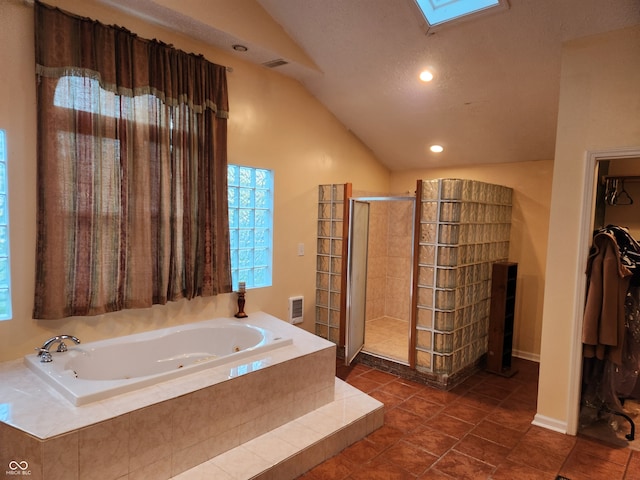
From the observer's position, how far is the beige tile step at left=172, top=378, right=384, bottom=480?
2.07 m

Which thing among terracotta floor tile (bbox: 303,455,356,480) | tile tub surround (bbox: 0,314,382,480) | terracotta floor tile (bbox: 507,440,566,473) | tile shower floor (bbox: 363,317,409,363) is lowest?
terracotta floor tile (bbox: 303,455,356,480)

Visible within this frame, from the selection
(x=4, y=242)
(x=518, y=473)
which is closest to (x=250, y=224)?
(x=4, y=242)

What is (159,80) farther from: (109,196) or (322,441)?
(322,441)

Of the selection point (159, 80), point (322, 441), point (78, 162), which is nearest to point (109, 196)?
point (78, 162)

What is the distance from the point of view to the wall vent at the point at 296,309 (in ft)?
13.2

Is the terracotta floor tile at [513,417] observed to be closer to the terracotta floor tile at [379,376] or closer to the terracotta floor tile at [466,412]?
the terracotta floor tile at [466,412]

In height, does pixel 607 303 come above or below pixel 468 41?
below

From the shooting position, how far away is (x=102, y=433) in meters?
1.75

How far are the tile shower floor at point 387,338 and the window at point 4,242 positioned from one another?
3017 millimetres

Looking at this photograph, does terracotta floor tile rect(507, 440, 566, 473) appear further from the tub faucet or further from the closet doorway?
the tub faucet

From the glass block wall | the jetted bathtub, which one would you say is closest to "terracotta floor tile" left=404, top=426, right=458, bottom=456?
the jetted bathtub

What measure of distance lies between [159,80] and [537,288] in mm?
4090

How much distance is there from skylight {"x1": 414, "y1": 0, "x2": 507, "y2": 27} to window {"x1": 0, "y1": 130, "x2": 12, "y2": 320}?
2.82m

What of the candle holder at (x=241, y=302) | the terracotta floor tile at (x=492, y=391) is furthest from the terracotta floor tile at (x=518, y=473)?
the candle holder at (x=241, y=302)
